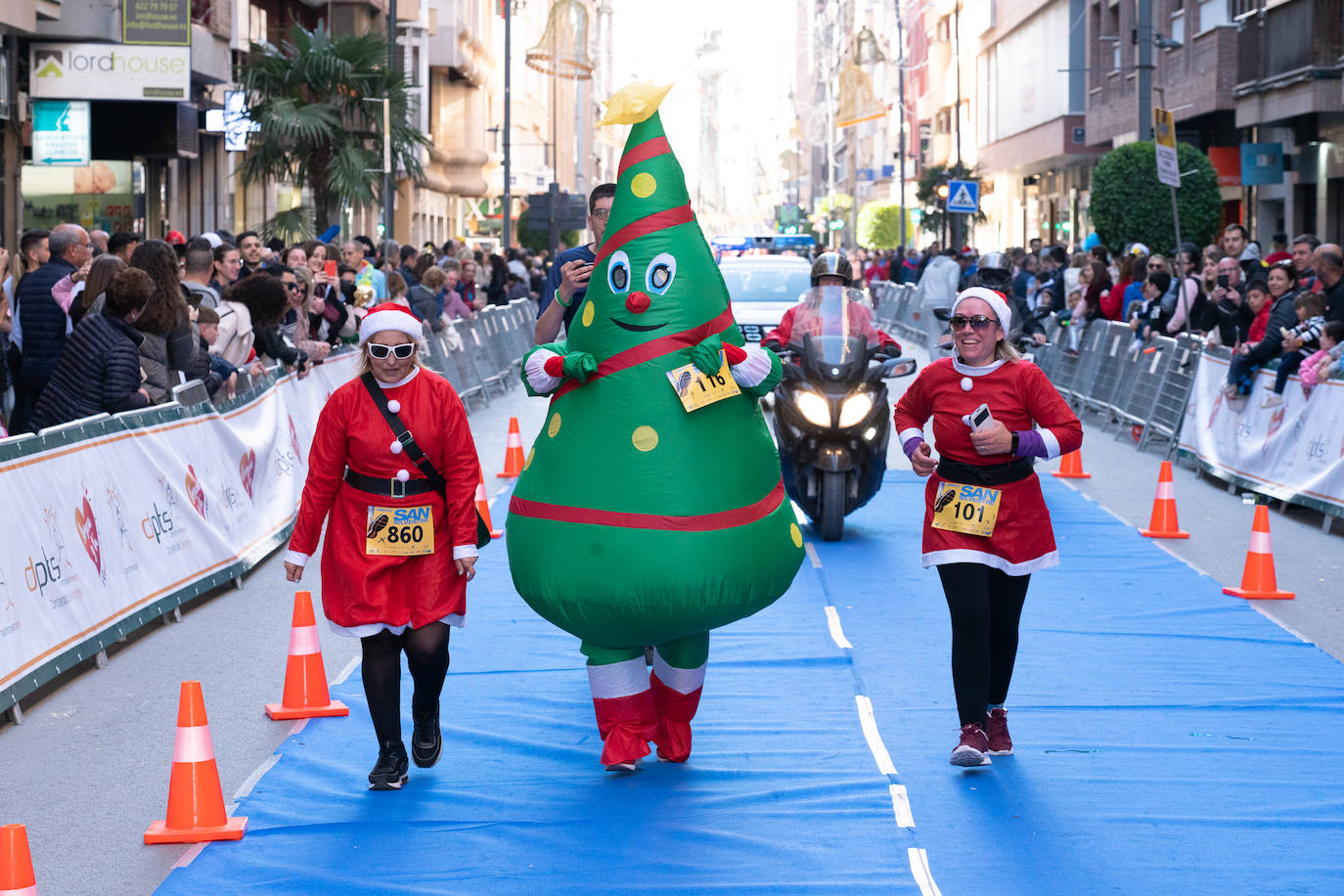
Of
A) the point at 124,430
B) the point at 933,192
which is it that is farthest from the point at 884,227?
the point at 124,430

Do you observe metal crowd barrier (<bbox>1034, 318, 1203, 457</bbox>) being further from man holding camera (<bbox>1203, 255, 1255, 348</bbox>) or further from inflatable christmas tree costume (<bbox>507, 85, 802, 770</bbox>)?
inflatable christmas tree costume (<bbox>507, 85, 802, 770</bbox>)

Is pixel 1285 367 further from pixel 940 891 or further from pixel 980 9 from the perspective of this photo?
pixel 980 9

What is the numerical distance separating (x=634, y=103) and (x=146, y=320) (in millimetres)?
4807

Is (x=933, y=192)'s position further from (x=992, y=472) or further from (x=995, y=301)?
(x=992, y=472)

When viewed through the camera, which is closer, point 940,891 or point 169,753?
point 940,891

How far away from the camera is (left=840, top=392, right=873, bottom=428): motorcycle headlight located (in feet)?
40.2

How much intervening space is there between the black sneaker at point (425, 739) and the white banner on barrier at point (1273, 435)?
8.39 metres

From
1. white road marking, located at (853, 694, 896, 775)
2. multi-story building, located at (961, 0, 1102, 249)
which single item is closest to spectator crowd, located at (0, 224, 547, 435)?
white road marking, located at (853, 694, 896, 775)

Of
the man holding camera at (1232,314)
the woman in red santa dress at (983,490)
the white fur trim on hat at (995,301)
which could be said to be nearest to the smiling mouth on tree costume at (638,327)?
the woman in red santa dress at (983,490)

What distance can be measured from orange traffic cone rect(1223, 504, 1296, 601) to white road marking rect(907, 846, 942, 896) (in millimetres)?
5322

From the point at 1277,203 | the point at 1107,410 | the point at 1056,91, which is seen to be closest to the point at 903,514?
the point at 1107,410

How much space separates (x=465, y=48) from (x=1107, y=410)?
4103cm

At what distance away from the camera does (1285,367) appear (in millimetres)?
14414

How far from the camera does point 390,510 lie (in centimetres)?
648
